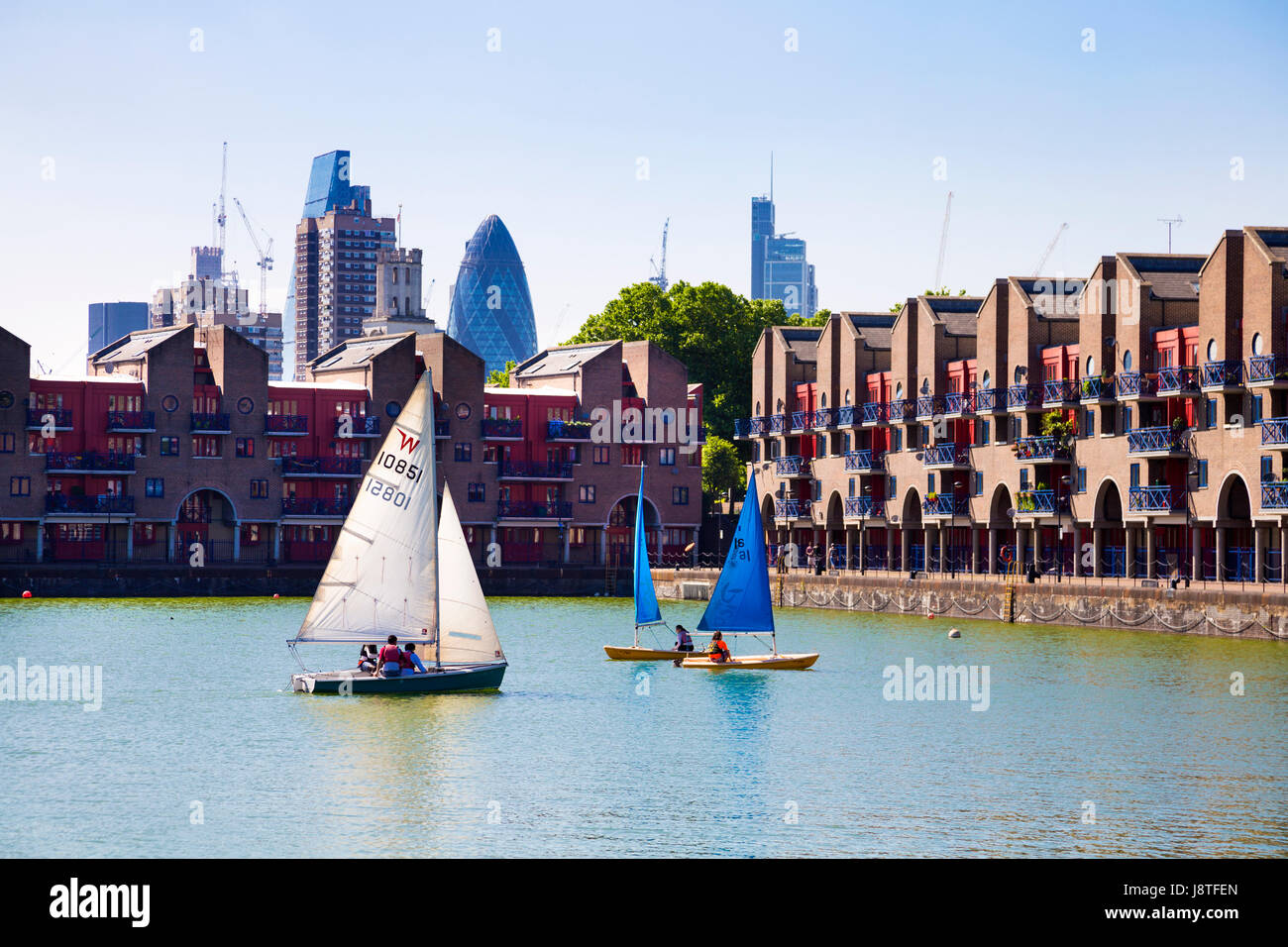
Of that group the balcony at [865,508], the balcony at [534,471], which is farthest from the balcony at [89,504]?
the balcony at [865,508]

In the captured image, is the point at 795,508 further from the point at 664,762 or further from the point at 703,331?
the point at 664,762

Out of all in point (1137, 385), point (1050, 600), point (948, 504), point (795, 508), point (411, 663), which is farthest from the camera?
point (795, 508)

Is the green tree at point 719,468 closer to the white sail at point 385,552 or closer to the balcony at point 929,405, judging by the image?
the balcony at point 929,405

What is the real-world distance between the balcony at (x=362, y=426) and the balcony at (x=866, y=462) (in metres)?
36.3

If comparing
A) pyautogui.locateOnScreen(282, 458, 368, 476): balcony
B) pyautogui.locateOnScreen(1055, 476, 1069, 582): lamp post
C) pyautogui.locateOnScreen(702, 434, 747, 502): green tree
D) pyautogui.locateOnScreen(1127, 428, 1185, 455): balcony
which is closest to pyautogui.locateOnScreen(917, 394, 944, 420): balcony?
pyautogui.locateOnScreen(1055, 476, 1069, 582): lamp post

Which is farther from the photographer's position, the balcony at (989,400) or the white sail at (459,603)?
the balcony at (989,400)

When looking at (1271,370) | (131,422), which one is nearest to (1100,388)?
(1271,370)

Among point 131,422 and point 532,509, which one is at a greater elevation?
point 131,422

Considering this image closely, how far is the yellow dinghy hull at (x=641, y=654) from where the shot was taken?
66912 mm

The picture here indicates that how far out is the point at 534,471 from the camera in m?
136

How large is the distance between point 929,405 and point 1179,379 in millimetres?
27669

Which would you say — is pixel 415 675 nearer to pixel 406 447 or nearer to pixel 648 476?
pixel 406 447

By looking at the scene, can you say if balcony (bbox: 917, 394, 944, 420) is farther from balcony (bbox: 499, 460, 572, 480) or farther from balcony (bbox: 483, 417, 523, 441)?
balcony (bbox: 483, 417, 523, 441)
